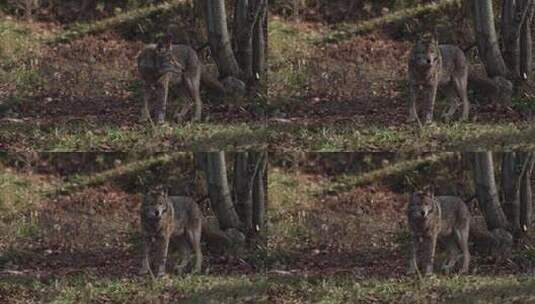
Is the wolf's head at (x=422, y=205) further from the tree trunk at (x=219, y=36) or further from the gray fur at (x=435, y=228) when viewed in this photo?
the tree trunk at (x=219, y=36)

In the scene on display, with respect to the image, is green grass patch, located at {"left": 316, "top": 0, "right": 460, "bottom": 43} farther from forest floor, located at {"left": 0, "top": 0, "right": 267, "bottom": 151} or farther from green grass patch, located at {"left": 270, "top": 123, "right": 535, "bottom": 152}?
forest floor, located at {"left": 0, "top": 0, "right": 267, "bottom": 151}

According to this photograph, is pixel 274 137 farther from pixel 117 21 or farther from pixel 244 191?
pixel 117 21

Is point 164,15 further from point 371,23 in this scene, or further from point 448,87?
point 448,87

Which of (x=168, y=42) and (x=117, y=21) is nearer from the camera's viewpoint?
(x=168, y=42)

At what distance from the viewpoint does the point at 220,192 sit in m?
7.83

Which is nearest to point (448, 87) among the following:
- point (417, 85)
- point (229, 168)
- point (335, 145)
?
point (417, 85)

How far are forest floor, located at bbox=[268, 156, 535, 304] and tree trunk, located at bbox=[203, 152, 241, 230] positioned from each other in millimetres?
316

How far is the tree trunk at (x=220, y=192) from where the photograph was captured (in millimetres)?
7824

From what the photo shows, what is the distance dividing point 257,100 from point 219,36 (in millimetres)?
562

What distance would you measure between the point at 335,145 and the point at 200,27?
137 centimetres

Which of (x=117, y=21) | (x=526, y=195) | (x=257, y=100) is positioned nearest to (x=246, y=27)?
(x=257, y=100)

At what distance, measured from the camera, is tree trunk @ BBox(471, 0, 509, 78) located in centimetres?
788

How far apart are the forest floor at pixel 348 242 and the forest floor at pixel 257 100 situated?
1.12ft

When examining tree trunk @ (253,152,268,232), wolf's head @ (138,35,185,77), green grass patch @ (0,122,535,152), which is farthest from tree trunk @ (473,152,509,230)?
wolf's head @ (138,35,185,77)
